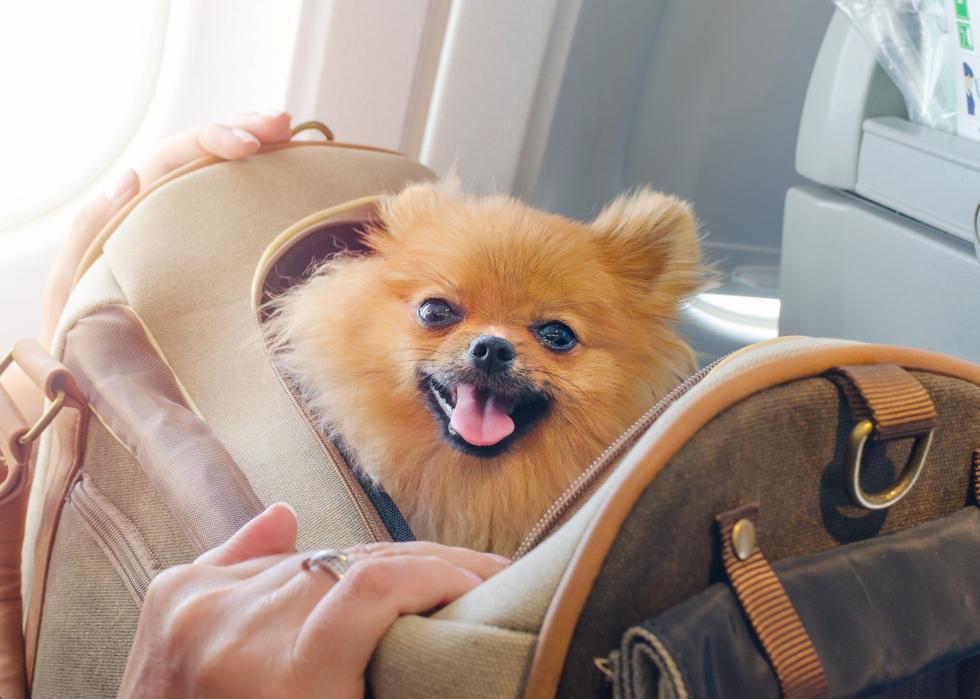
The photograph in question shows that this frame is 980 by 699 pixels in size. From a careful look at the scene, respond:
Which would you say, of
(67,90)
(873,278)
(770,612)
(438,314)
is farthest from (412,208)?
(67,90)

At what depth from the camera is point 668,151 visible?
4.94 ft

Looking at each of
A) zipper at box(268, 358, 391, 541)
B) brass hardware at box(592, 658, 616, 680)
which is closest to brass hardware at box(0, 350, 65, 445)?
zipper at box(268, 358, 391, 541)

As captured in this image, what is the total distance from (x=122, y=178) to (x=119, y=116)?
32 centimetres

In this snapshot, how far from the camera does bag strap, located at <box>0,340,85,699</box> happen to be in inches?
34.4

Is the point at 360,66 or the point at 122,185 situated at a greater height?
the point at 360,66

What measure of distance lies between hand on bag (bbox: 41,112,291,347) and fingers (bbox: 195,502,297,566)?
583mm

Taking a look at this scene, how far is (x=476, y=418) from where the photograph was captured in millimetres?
838

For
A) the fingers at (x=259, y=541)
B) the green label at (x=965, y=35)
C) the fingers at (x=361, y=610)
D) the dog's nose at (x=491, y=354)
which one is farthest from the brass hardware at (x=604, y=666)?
the green label at (x=965, y=35)

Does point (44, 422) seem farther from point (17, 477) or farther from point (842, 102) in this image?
point (842, 102)

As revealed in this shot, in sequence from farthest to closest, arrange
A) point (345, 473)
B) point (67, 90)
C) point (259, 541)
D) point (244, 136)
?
point (67, 90)
point (244, 136)
point (345, 473)
point (259, 541)

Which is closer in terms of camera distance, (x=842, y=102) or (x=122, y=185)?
(x=842, y=102)

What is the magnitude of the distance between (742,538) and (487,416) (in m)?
0.35

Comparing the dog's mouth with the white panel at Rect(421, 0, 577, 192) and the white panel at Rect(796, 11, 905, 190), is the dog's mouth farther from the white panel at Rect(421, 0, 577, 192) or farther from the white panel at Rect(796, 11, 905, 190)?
the white panel at Rect(421, 0, 577, 192)

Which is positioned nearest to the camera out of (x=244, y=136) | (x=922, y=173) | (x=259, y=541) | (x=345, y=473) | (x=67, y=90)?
(x=259, y=541)
